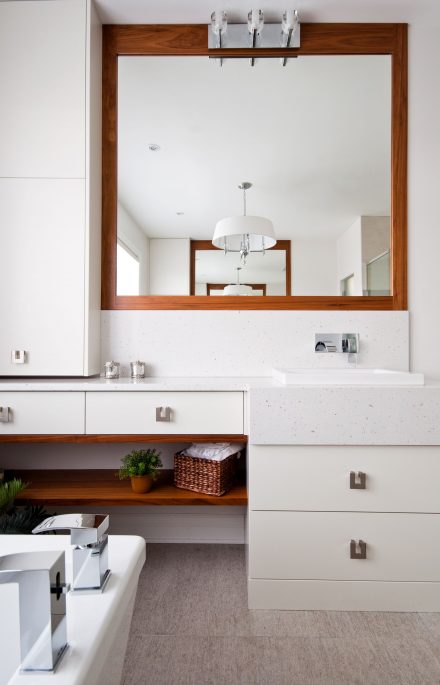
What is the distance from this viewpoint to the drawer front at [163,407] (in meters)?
1.61

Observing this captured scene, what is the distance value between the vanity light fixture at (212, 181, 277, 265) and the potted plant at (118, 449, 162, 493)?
106 centimetres

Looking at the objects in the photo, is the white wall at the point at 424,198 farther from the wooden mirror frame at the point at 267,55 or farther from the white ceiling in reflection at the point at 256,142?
the white ceiling in reflection at the point at 256,142

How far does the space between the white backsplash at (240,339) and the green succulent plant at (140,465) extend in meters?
0.45

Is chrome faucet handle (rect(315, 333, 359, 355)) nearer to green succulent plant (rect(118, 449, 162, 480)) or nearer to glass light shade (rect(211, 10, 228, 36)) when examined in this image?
green succulent plant (rect(118, 449, 162, 480))

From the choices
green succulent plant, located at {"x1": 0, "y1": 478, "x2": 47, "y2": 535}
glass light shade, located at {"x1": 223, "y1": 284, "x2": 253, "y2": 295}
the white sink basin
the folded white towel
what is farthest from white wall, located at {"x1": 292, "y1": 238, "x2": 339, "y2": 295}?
green succulent plant, located at {"x1": 0, "y1": 478, "x2": 47, "y2": 535}

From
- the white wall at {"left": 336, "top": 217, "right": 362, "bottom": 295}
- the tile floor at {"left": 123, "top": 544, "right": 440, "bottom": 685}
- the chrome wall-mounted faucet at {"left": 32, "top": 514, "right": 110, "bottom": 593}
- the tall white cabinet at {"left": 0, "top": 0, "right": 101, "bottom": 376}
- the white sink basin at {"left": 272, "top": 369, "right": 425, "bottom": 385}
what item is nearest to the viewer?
the chrome wall-mounted faucet at {"left": 32, "top": 514, "right": 110, "bottom": 593}

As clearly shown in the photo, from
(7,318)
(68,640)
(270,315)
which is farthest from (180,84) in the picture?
(68,640)

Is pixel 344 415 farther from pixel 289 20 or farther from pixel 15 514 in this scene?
pixel 289 20

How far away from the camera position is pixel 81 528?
0.55m

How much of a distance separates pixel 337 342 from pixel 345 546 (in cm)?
93

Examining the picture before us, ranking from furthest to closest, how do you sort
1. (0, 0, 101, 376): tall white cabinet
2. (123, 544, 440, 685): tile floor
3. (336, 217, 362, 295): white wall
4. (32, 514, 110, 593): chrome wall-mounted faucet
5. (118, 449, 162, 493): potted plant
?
(336, 217, 362, 295): white wall → (0, 0, 101, 376): tall white cabinet → (118, 449, 162, 493): potted plant → (123, 544, 440, 685): tile floor → (32, 514, 110, 593): chrome wall-mounted faucet

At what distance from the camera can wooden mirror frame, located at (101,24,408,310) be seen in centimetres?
197

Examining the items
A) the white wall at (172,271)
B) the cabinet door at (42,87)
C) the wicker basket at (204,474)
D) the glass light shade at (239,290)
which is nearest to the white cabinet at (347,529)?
the wicker basket at (204,474)

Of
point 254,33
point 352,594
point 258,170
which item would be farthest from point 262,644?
point 254,33
